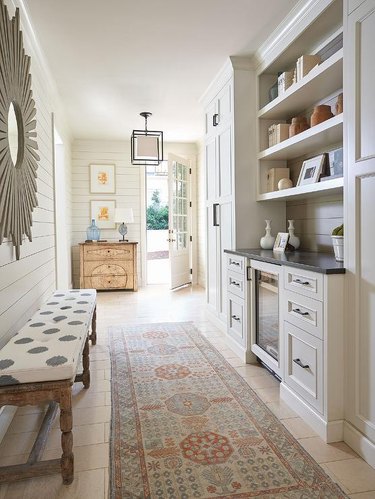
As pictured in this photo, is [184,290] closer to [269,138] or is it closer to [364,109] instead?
[269,138]

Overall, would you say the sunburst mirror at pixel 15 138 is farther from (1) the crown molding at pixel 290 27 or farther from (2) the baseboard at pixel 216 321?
(2) the baseboard at pixel 216 321

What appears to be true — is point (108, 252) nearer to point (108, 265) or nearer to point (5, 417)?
point (108, 265)

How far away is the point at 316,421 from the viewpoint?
197cm

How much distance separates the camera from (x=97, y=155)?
6648mm

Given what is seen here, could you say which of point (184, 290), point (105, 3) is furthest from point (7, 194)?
point (184, 290)

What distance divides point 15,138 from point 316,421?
2.35 meters

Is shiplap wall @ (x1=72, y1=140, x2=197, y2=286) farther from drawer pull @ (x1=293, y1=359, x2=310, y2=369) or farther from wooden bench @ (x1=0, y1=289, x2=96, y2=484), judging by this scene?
drawer pull @ (x1=293, y1=359, x2=310, y2=369)

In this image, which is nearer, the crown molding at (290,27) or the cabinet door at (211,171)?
the crown molding at (290,27)

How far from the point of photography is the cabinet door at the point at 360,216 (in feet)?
5.62

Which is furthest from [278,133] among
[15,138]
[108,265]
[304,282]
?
[108,265]

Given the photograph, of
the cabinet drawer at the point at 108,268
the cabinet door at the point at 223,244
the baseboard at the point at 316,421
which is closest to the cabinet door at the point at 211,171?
the cabinet door at the point at 223,244

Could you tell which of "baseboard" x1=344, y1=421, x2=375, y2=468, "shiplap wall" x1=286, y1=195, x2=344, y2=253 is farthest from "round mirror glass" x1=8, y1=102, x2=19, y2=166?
"baseboard" x1=344, y1=421, x2=375, y2=468

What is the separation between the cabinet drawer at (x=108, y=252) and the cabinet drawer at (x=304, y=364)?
4.32 metres

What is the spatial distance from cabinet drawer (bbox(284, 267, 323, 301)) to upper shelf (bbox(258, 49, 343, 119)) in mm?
1236
